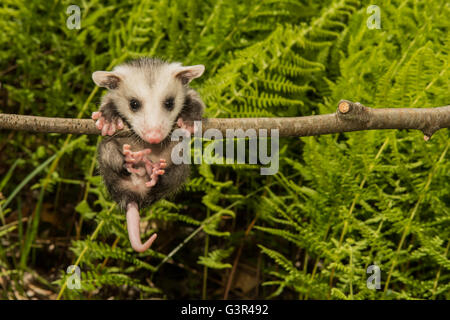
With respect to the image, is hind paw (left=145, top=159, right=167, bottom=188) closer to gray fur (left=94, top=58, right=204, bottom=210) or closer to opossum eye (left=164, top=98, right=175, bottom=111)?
gray fur (left=94, top=58, right=204, bottom=210)

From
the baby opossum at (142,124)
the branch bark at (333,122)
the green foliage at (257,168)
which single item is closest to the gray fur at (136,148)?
the baby opossum at (142,124)

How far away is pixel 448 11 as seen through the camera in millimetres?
3049

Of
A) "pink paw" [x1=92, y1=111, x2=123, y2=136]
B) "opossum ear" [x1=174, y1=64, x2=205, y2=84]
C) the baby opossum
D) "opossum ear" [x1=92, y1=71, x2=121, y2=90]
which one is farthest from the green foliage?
"pink paw" [x1=92, y1=111, x2=123, y2=136]

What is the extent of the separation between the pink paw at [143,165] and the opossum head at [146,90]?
0.29ft

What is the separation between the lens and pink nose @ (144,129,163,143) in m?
1.77

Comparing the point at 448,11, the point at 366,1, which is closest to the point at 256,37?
the point at 366,1

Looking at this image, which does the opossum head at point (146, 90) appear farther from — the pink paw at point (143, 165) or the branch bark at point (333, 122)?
the branch bark at point (333, 122)

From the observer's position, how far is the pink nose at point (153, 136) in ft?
5.80

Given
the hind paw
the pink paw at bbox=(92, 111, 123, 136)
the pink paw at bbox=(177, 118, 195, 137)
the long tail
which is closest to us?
the long tail

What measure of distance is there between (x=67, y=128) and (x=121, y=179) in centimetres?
45

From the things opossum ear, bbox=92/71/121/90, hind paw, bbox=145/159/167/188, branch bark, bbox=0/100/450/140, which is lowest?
hind paw, bbox=145/159/167/188

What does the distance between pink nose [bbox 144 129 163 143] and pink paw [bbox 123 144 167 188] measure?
0.24 ft

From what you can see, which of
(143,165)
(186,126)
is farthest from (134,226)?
(186,126)

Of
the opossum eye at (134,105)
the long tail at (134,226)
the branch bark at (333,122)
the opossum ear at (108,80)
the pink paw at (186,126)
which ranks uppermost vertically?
the opossum ear at (108,80)
